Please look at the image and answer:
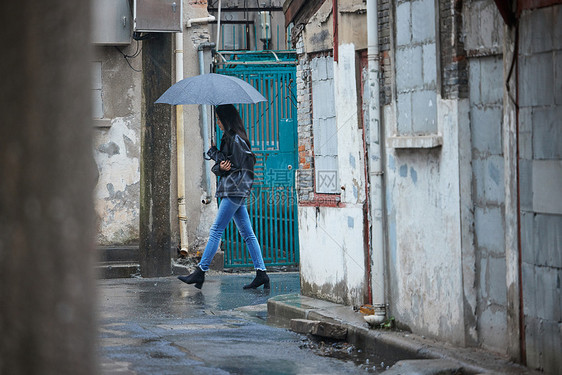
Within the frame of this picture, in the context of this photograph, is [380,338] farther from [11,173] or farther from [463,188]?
[11,173]

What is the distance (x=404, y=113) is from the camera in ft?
25.3

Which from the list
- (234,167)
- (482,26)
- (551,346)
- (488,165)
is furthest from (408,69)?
(234,167)

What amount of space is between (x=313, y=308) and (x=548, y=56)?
12.9 ft

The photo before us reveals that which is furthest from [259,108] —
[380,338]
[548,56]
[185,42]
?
[548,56]

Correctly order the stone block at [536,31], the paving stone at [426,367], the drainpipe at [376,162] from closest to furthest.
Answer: the stone block at [536,31] < the paving stone at [426,367] < the drainpipe at [376,162]

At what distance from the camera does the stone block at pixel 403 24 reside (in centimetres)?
762

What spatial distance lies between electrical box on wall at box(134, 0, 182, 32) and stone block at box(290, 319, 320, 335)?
17.0 ft

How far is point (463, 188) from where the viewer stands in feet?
22.8

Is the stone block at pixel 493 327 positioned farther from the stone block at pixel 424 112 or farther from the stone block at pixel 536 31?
the stone block at pixel 536 31

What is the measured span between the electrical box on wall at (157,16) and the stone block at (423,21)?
5.47 meters

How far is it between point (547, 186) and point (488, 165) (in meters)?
0.87

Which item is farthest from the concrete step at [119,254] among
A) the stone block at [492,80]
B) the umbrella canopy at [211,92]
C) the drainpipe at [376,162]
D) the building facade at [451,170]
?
the stone block at [492,80]

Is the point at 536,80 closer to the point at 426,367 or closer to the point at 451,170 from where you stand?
the point at 451,170

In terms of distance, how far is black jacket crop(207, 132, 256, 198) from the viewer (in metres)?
11.2
